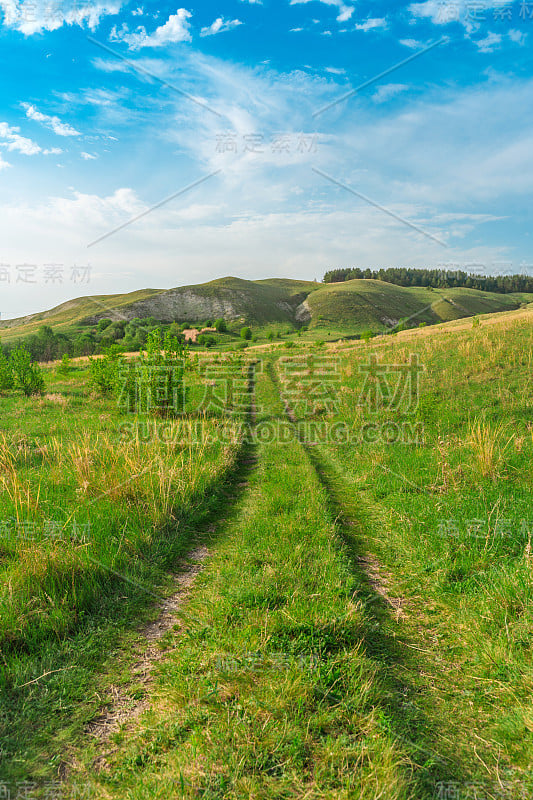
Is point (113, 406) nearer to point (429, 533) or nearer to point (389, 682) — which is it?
point (429, 533)

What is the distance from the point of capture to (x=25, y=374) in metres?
19.4

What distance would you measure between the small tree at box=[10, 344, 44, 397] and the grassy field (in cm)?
1193

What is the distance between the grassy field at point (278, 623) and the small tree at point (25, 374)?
11.9 meters

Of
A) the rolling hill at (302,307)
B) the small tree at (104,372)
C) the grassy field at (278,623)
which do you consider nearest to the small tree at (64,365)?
the small tree at (104,372)

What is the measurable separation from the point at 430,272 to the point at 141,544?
20797 centimetres

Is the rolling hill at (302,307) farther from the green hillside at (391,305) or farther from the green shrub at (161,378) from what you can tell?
the green shrub at (161,378)

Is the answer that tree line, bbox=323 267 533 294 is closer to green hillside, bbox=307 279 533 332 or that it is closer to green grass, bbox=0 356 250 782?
green hillside, bbox=307 279 533 332

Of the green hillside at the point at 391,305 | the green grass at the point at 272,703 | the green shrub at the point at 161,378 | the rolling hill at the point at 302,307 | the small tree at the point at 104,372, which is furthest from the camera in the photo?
the rolling hill at the point at 302,307

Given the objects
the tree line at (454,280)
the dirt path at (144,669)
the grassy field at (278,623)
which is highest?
the tree line at (454,280)

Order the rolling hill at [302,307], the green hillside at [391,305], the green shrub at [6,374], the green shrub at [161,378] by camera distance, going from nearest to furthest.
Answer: the green shrub at [161,378], the green shrub at [6,374], the green hillside at [391,305], the rolling hill at [302,307]

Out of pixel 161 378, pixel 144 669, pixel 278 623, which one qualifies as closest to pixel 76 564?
pixel 144 669

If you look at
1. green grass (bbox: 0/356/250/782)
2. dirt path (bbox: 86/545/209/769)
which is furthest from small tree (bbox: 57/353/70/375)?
dirt path (bbox: 86/545/209/769)

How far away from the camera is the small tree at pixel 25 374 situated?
19.2 metres

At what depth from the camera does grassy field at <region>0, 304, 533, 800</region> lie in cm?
272
